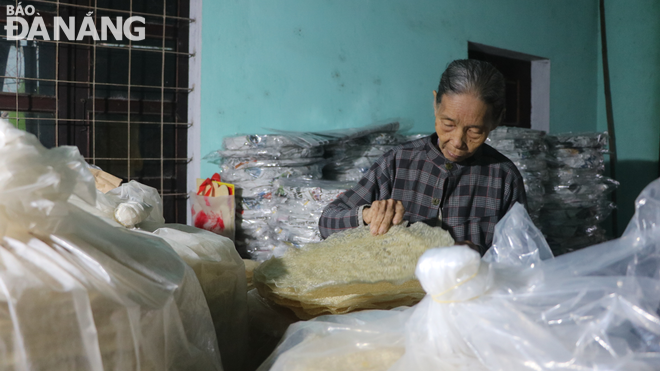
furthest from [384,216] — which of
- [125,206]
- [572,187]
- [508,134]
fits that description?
[572,187]

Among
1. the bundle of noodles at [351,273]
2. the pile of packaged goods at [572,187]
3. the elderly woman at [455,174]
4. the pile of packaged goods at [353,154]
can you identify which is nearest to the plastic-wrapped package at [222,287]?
the bundle of noodles at [351,273]

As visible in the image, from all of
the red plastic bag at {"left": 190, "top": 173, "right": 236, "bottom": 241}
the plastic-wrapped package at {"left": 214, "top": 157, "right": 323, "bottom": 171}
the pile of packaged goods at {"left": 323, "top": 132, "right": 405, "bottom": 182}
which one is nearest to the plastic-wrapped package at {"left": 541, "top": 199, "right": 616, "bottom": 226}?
the pile of packaged goods at {"left": 323, "top": 132, "right": 405, "bottom": 182}

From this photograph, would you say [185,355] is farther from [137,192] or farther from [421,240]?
[137,192]

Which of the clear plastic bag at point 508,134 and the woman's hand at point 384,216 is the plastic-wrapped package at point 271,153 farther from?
the clear plastic bag at point 508,134

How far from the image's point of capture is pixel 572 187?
10.6 ft

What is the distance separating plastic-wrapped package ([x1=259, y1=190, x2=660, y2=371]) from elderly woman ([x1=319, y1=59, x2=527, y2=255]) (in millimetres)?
762

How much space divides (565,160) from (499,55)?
0.97m

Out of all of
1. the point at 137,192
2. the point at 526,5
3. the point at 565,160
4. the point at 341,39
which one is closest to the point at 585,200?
the point at 565,160

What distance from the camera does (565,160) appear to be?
127 inches

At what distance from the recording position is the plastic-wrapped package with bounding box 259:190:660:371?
0.51 metres

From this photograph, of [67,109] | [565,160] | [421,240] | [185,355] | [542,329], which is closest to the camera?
[542,329]

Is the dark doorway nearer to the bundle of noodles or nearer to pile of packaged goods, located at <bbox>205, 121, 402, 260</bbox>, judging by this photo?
pile of packaged goods, located at <bbox>205, 121, 402, 260</bbox>

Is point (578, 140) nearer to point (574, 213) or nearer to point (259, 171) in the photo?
point (574, 213)

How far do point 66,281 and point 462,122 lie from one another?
1156 mm
